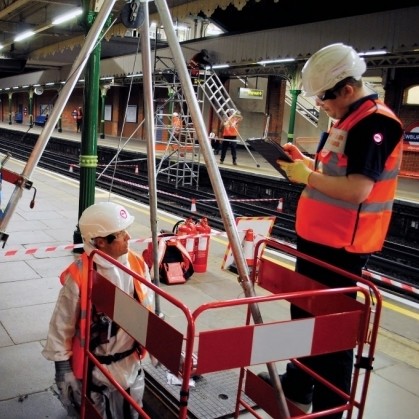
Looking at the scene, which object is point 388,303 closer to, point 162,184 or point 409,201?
point 409,201

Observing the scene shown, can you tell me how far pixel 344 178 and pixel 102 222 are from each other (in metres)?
1.29

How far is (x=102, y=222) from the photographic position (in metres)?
2.55

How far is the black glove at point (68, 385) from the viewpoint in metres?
2.55

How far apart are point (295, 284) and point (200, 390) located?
113 cm

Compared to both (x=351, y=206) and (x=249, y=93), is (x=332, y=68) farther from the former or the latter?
(x=249, y=93)

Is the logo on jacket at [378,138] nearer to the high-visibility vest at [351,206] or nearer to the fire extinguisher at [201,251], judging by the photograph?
the high-visibility vest at [351,206]

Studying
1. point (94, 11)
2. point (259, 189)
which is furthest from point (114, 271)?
point (259, 189)

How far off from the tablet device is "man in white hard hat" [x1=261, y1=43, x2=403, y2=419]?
6 centimetres

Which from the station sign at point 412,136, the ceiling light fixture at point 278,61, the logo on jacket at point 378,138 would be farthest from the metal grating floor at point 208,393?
the station sign at point 412,136

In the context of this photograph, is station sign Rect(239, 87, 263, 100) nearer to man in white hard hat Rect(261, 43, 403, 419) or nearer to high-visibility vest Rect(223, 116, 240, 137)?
high-visibility vest Rect(223, 116, 240, 137)

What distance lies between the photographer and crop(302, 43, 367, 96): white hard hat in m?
2.42

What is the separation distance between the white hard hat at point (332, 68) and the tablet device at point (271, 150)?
1.16 feet

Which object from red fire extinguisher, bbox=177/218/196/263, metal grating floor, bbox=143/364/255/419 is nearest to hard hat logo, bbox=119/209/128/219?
metal grating floor, bbox=143/364/255/419

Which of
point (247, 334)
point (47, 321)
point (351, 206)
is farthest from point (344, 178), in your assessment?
point (47, 321)
